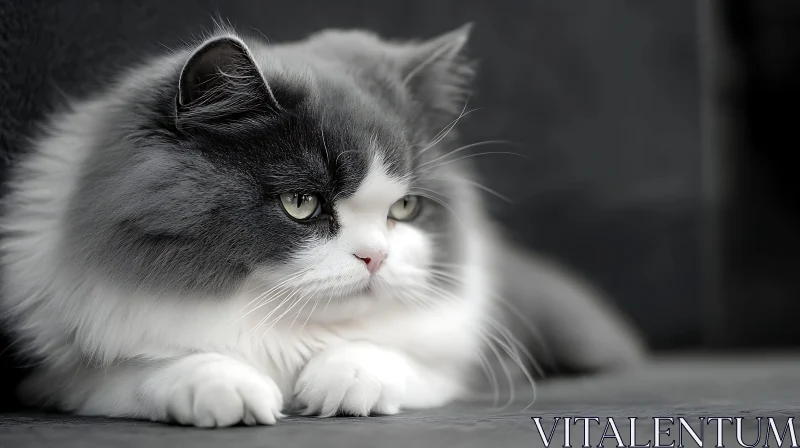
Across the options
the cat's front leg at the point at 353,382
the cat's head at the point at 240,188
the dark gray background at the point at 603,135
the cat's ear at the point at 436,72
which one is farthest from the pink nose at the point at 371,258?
the dark gray background at the point at 603,135

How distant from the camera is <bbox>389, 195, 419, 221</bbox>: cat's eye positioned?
1294mm

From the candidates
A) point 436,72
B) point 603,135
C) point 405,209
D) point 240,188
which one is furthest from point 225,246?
point 603,135

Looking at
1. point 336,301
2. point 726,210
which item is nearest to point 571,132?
point 726,210

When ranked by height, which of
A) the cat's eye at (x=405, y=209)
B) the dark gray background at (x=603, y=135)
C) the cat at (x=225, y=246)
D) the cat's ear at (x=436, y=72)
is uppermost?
the dark gray background at (x=603, y=135)

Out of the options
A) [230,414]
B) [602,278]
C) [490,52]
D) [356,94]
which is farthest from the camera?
[602,278]

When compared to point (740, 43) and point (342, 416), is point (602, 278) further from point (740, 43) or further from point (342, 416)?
point (342, 416)

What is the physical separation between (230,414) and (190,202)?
1.00 ft

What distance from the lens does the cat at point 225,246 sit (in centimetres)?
112

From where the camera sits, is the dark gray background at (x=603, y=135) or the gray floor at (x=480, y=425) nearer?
the gray floor at (x=480, y=425)

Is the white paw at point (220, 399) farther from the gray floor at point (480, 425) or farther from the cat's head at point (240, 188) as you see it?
the cat's head at point (240, 188)

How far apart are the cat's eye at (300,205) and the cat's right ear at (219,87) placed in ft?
0.46

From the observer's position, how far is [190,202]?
3.67 ft

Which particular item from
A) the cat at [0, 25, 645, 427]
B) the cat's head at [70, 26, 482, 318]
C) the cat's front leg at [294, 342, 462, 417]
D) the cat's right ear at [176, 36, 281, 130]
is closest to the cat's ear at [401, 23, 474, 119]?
the cat at [0, 25, 645, 427]

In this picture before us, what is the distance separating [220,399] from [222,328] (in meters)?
0.19
